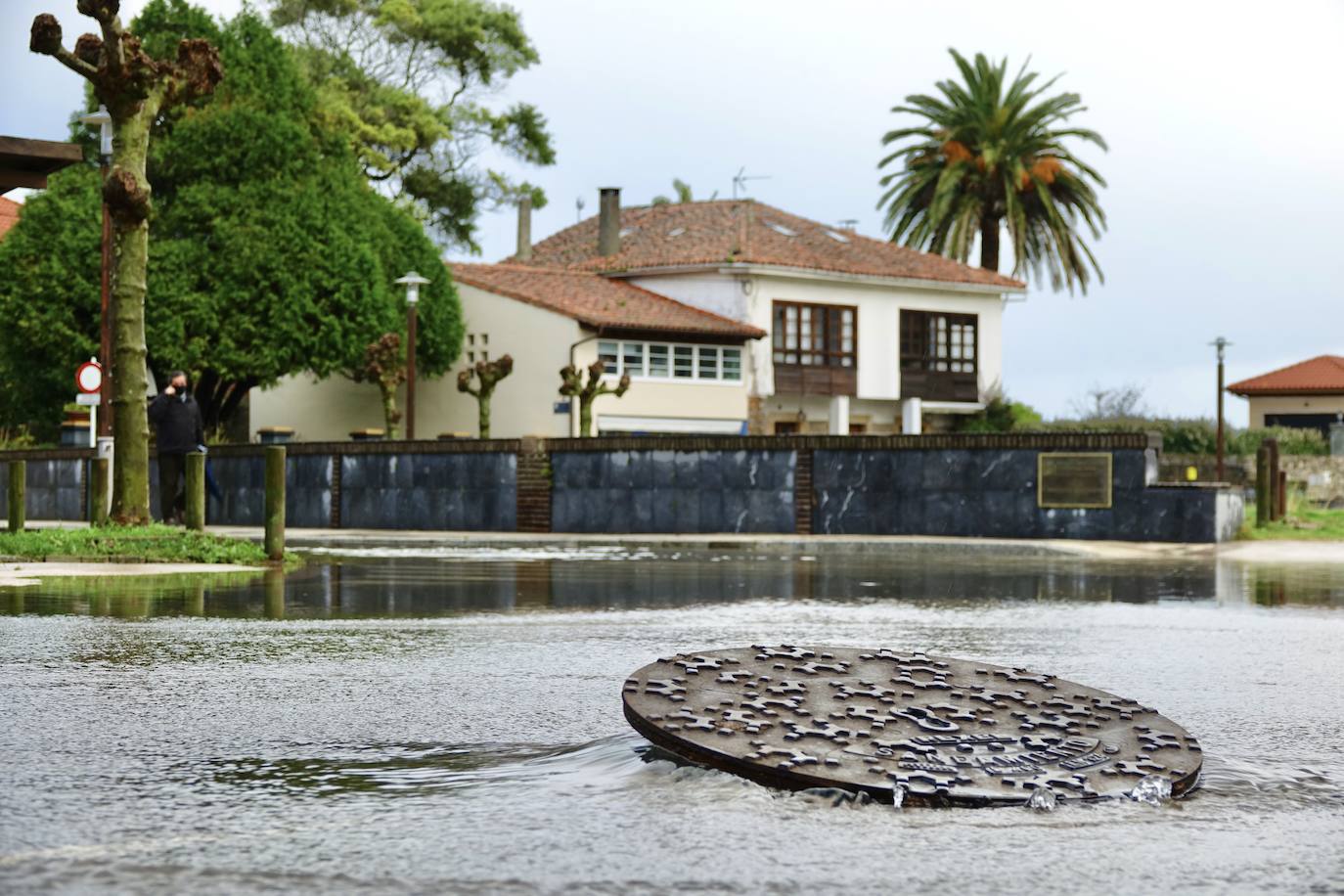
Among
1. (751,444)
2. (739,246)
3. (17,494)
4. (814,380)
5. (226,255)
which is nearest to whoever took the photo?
(17,494)

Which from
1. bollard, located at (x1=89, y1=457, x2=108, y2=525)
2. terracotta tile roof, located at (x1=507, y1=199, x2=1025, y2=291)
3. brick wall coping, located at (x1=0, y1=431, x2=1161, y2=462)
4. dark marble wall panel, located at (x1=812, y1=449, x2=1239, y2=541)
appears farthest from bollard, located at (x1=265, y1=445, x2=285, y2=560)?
terracotta tile roof, located at (x1=507, y1=199, x2=1025, y2=291)

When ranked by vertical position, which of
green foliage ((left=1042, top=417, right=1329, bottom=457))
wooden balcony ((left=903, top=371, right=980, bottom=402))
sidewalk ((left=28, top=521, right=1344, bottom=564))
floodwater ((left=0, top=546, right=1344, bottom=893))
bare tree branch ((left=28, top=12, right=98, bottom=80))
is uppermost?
bare tree branch ((left=28, top=12, right=98, bottom=80))

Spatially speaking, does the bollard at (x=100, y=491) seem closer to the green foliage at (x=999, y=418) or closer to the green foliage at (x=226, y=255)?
the green foliage at (x=226, y=255)

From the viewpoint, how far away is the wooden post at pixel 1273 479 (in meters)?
29.7

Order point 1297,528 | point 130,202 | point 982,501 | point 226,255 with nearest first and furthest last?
point 130,202
point 982,501
point 1297,528
point 226,255

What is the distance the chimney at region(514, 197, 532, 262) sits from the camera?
6444cm

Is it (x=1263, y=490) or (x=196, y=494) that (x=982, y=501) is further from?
(x=196, y=494)

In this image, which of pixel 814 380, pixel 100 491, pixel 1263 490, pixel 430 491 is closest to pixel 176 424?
pixel 100 491

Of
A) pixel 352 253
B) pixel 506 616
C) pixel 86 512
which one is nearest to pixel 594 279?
pixel 352 253

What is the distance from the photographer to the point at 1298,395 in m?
74.2

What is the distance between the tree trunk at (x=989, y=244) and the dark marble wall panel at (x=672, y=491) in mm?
36436

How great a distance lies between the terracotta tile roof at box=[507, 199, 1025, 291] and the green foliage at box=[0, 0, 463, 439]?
1300 centimetres

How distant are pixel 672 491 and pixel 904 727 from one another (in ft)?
75.2

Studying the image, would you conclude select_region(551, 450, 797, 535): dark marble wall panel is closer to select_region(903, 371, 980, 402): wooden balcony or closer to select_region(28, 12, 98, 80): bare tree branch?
select_region(28, 12, 98, 80): bare tree branch
